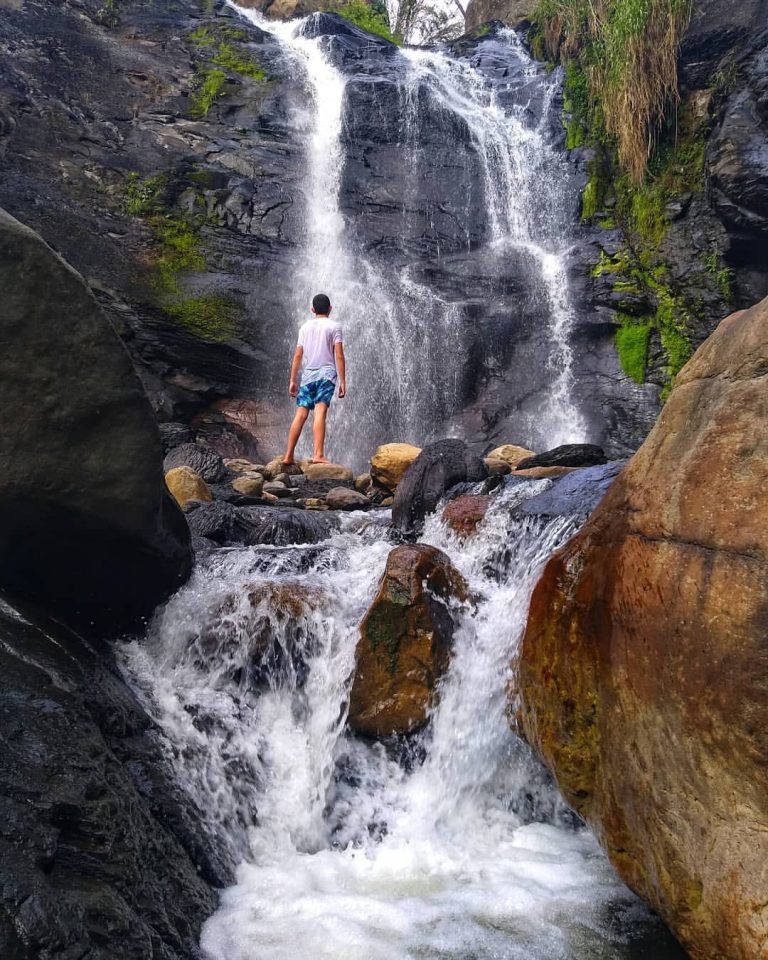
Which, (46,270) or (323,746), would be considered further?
(323,746)

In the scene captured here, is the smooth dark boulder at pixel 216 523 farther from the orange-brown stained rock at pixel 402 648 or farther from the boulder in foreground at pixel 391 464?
the orange-brown stained rock at pixel 402 648

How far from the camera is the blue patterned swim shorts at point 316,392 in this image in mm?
8352

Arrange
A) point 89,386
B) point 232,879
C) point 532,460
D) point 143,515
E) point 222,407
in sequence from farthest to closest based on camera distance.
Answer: point 222,407
point 532,460
point 143,515
point 89,386
point 232,879

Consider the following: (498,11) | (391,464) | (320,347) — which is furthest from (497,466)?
(498,11)

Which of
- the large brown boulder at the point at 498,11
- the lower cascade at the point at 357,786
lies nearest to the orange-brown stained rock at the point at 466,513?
the lower cascade at the point at 357,786

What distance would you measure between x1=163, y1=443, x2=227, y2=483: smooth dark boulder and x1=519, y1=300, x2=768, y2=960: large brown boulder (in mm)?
5605

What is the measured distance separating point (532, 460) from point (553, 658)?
4363mm

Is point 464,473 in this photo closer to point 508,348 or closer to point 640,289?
point 508,348

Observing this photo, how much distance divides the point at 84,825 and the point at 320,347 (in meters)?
6.41

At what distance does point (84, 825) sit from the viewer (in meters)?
2.34

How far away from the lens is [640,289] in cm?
1208

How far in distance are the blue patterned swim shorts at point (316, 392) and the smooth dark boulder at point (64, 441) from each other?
478 centimetres

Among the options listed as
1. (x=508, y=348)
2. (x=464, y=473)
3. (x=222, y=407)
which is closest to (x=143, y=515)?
(x=464, y=473)

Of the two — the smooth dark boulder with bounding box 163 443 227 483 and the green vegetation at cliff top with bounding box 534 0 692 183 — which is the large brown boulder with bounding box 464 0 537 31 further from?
the smooth dark boulder with bounding box 163 443 227 483
